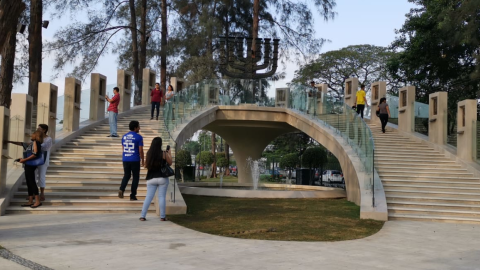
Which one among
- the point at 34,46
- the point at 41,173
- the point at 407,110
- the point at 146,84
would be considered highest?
the point at 34,46

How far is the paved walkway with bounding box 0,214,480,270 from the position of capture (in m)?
7.05

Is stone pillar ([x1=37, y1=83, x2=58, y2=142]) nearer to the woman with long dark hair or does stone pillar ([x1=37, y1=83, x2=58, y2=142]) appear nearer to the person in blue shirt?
the person in blue shirt

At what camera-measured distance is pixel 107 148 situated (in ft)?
55.6

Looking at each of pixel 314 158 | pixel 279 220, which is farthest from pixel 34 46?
pixel 279 220

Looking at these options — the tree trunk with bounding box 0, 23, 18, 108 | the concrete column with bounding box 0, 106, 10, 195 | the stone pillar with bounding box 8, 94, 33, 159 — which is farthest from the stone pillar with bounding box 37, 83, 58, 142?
the concrete column with bounding box 0, 106, 10, 195

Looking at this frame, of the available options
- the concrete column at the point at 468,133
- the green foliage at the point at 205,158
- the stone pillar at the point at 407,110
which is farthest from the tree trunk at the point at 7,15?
the green foliage at the point at 205,158

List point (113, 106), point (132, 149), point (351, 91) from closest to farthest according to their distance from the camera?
point (132, 149)
point (113, 106)
point (351, 91)

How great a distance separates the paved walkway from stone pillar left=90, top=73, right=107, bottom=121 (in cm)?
1059

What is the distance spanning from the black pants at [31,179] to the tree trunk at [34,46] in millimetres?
11440

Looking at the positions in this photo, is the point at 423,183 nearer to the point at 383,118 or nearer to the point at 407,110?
the point at 383,118

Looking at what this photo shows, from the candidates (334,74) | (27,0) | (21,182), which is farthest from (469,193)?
(334,74)

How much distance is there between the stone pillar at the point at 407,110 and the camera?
22.0 m

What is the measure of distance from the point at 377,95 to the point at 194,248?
17.2m

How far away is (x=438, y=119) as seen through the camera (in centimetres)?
2006
